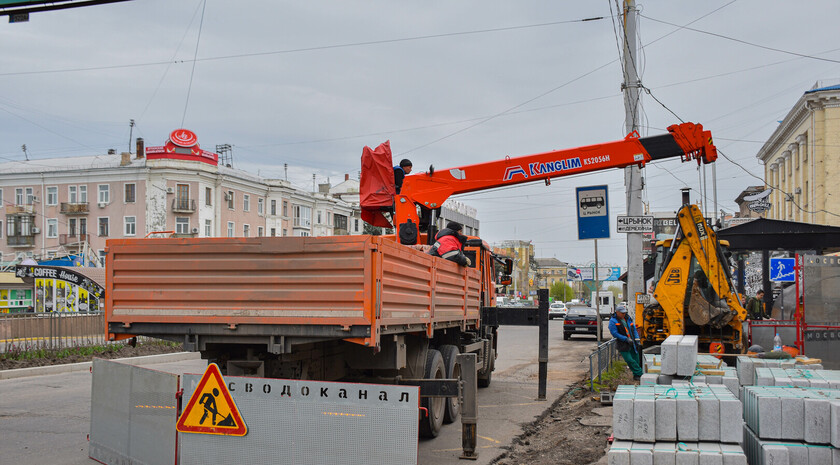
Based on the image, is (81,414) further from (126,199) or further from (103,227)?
(103,227)

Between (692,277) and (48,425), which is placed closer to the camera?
(48,425)

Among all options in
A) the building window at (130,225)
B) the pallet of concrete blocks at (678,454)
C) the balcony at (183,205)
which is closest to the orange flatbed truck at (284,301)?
the pallet of concrete blocks at (678,454)

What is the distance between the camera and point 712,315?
38.5ft

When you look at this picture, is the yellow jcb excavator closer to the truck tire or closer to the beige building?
the truck tire

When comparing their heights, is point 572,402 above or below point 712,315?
below

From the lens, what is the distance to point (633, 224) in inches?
522

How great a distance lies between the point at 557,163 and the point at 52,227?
2335 inches

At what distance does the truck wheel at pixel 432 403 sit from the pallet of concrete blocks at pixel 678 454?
3544 mm

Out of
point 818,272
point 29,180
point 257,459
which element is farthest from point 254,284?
point 29,180

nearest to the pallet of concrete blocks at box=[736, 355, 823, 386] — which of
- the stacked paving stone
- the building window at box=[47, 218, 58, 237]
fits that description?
the stacked paving stone

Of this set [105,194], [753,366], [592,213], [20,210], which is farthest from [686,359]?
[20,210]

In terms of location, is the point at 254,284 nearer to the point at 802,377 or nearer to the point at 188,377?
the point at 188,377

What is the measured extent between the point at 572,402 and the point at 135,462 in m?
7.59

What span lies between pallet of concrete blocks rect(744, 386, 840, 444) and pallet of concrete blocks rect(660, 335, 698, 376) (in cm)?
118
